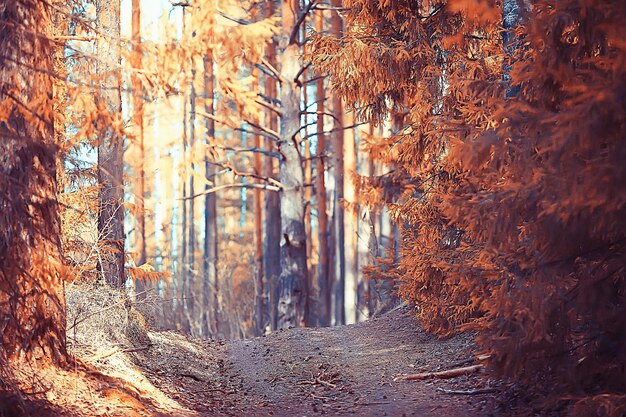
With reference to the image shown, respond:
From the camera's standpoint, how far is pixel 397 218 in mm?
10094

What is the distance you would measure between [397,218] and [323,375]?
2.61m

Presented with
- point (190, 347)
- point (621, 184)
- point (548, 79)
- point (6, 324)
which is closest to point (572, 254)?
point (621, 184)

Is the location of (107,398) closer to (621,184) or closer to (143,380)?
(143,380)

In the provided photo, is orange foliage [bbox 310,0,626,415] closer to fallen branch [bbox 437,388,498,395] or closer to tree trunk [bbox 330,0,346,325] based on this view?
fallen branch [bbox 437,388,498,395]

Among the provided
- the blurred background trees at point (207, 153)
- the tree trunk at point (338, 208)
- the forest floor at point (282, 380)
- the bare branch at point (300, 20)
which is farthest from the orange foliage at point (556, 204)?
the tree trunk at point (338, 208)

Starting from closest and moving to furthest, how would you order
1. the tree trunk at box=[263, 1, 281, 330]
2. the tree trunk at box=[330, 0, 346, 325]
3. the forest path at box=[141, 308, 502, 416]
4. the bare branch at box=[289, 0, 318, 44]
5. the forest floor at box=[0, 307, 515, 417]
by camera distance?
the forest floor at box=[0, 307, 515, 417] → the forest path at box=[141, 308, 502, 416] → the bare branch at box=[289, 0, 318, 44] → the tree trunk at box=[330, 0, 346, 325] → the tree trunk at box=[263, 1, 281, 330]

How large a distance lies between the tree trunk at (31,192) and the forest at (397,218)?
21 millimetres

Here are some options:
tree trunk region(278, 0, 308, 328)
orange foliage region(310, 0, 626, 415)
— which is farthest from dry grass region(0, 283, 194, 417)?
tree trunk region(278, 0, 308, 328)

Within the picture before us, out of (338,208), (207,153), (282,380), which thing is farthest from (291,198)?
(338,208)

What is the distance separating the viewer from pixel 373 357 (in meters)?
10.0

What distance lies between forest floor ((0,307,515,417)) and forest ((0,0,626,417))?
1.6 inches

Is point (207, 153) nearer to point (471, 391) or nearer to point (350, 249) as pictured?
point (350, 249)

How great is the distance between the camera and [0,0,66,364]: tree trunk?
5.88 m

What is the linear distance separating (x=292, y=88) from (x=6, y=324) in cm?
1079
